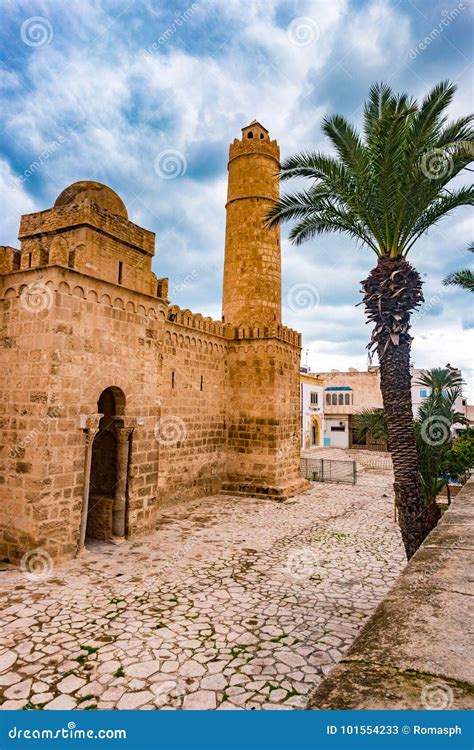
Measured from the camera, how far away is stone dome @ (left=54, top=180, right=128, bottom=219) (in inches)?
336

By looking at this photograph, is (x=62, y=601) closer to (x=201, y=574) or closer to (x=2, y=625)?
(x=2, y=625)

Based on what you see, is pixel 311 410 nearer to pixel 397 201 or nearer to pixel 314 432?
pixel 314 432

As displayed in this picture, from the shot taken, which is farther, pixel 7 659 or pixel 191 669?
pixel 7 659

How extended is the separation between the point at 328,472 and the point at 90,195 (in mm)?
16414

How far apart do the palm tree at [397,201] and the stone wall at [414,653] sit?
3.51 metres

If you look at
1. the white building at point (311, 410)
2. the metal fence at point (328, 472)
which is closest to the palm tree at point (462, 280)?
the metal fence at point (328, 472)

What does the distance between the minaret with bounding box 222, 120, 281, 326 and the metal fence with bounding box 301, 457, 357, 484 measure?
6730 millimetres

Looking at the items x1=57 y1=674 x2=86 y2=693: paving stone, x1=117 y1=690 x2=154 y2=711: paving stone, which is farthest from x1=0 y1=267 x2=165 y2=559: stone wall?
x1=117 y1=690 x2=154 y2=711: paving stone

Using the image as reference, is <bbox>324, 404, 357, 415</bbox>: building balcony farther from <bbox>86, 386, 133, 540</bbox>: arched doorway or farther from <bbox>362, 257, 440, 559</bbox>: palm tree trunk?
<bbox>362, 257, 440, 559</bbox>: palm tree trunk

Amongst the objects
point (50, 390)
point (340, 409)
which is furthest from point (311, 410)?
point (50, 390)

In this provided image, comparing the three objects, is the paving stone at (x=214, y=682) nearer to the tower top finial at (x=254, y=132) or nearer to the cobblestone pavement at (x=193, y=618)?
the cobblestone pavement at (x=193, y=618)

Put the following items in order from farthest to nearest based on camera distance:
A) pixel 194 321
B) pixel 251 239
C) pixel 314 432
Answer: pixel 314 432
pixel 251 239
pixel 194 321

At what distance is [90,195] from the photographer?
855cm

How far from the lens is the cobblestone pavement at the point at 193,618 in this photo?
3.79 meters
